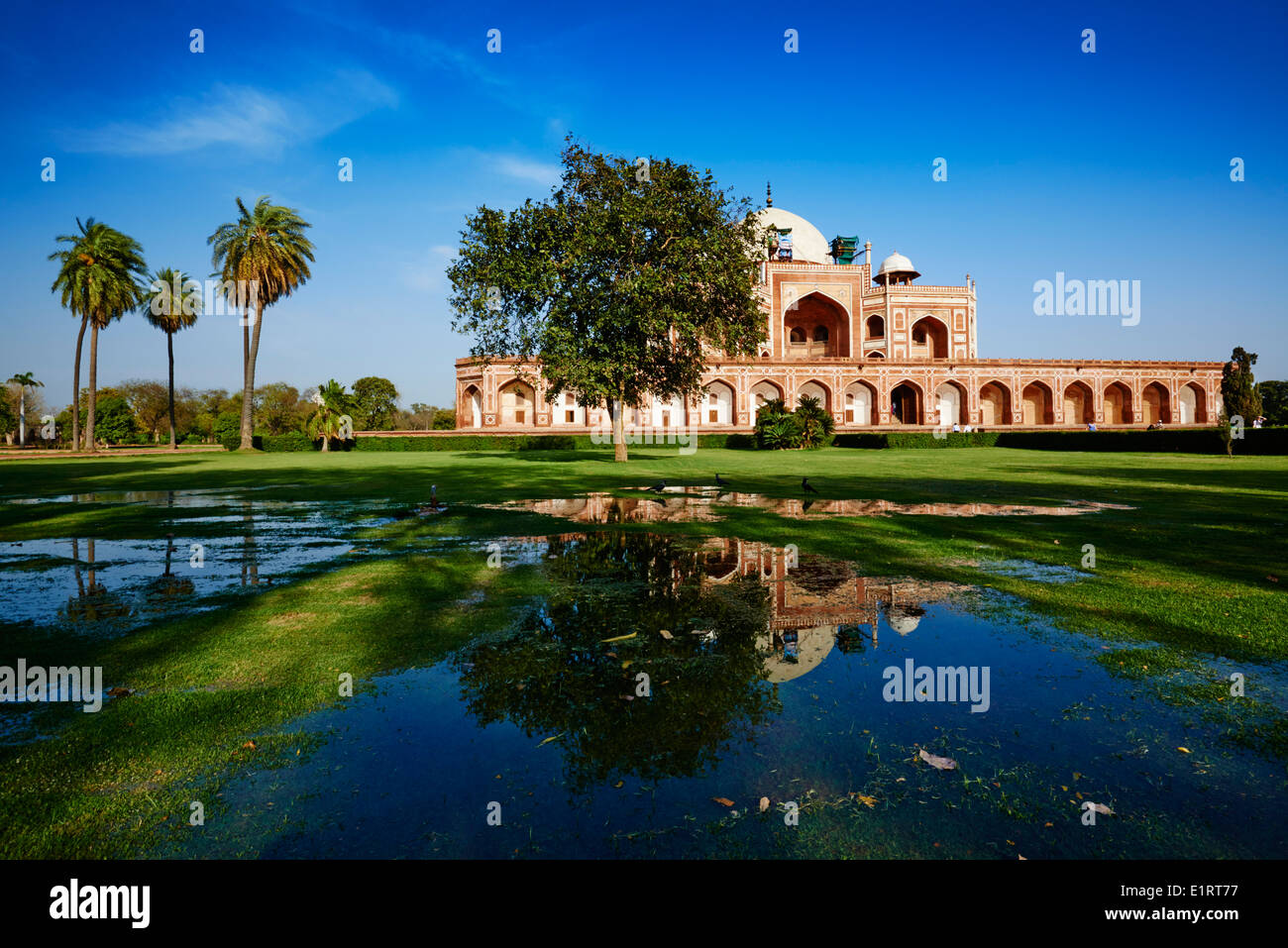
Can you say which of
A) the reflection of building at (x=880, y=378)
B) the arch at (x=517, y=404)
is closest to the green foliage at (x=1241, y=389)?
the reflection of building at (x=880, y=378)

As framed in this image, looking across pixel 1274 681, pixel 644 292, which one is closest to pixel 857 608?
pixel 1274 681

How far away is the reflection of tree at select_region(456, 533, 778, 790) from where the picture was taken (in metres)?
3.09

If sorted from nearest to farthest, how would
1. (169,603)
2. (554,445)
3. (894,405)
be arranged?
(169,603) < (554,445) < (894,405)

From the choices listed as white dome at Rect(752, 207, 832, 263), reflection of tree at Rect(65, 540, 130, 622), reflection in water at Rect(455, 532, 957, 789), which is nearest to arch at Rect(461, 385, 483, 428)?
white dome at Rect(752, 207, 832, 263)

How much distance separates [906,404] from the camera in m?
61.9

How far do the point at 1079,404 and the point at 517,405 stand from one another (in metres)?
50.8

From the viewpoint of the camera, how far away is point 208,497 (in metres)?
15.6

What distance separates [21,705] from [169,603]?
229 cm

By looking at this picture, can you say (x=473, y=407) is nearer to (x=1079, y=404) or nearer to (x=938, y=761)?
(x=1079, y=404)

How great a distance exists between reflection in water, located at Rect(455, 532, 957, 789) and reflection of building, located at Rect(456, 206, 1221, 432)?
46.1 m

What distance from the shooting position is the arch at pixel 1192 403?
6208 centimetres

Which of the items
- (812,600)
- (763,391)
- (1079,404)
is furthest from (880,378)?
(812,600)

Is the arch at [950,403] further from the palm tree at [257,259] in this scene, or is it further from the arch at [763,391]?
the palm tree at [257,259]
